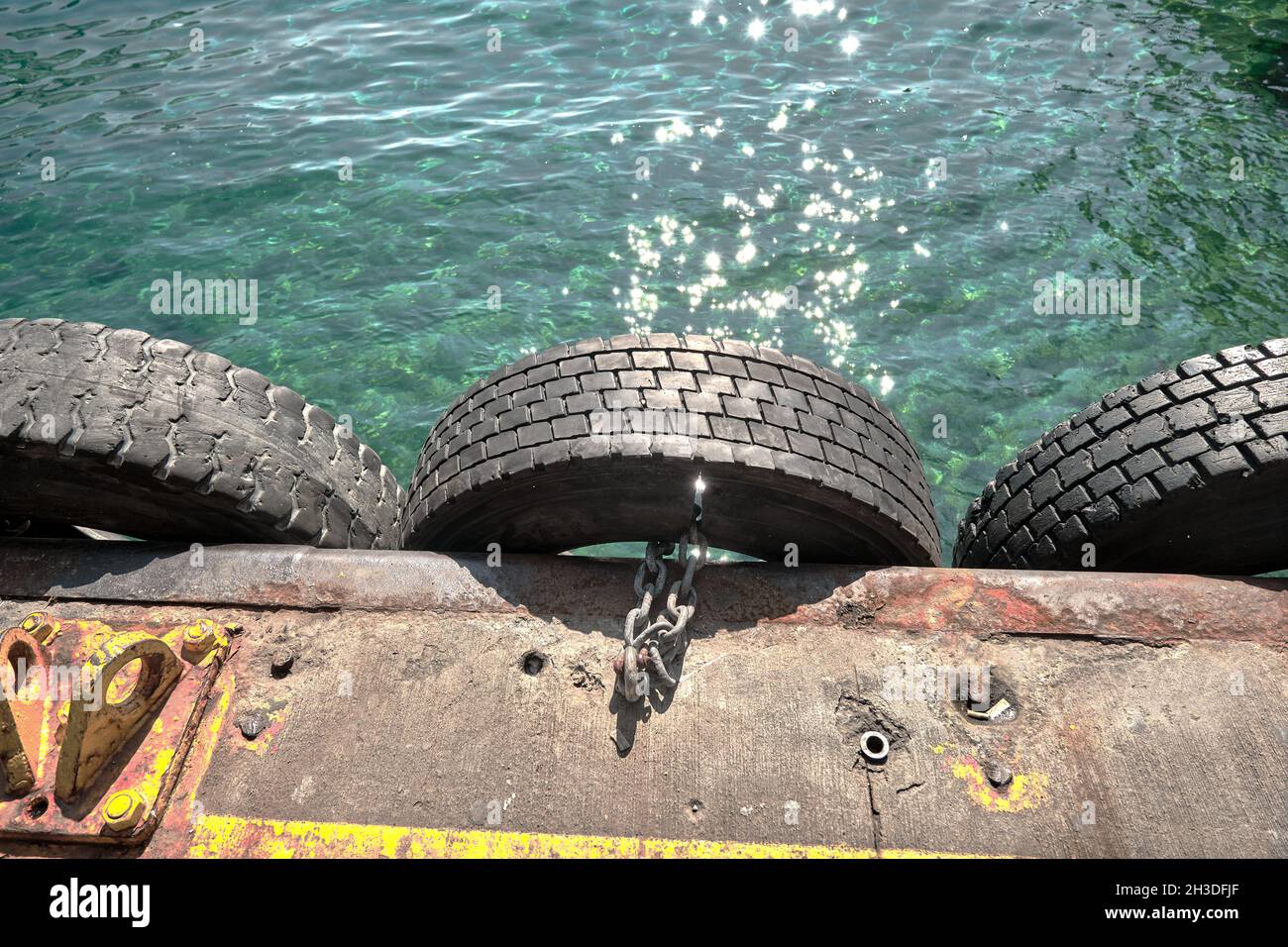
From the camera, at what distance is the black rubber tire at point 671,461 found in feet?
9.90

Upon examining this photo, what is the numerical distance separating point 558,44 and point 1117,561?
9011 mm

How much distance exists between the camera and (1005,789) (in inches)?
100

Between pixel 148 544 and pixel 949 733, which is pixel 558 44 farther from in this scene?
pixel 949 733

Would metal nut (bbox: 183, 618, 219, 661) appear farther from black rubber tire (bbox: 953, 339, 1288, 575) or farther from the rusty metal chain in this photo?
black rubber tire (bbox: 953, 339, 1288, 575)

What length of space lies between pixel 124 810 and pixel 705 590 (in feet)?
5.63

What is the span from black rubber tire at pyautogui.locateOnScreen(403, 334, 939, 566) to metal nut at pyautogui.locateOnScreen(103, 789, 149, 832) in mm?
1206

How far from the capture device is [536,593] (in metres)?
3.11

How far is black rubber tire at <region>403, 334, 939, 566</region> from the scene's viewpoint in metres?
3.02

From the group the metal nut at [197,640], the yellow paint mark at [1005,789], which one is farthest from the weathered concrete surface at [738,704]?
the metal nut at [197,640]

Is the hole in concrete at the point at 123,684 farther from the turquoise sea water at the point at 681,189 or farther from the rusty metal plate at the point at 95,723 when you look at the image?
the turquoise sea water at the point at 681,189

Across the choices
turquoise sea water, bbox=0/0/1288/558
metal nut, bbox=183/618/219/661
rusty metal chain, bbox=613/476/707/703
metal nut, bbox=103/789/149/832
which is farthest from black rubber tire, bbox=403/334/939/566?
turquoise sea water, bbox=0/0/1288/558

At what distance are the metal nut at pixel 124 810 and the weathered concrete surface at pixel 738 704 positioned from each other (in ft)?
0.27

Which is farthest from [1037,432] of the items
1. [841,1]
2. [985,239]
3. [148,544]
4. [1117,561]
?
[841,1]

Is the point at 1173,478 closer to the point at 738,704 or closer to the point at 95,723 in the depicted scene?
the point at 738,704
